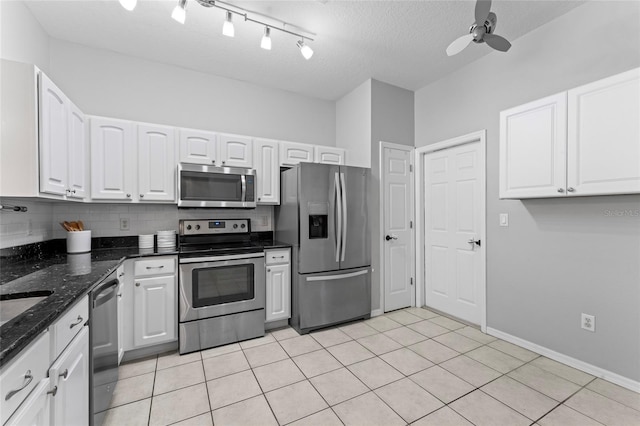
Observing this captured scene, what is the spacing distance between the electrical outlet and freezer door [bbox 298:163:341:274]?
2200 millimetres

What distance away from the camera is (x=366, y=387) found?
82.6 inches

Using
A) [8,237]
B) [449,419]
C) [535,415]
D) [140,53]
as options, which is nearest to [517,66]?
[535,415]

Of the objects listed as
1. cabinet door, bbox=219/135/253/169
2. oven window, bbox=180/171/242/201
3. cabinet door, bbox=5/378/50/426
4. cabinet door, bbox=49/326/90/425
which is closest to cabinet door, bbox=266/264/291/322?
oven window, bbox=180/171/242/201

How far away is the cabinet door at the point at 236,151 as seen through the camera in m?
3.10

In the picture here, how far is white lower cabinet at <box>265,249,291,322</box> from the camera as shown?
308cm

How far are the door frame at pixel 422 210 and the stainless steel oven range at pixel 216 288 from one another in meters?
2.15

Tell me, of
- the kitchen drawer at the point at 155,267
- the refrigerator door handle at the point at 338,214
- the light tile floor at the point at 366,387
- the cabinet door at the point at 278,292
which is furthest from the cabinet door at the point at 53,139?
the refrigerator door handle at the point at 338,214

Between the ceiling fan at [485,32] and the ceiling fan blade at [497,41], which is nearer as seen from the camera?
the ceiling fan at [485,32]

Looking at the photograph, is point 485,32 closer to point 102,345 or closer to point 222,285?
point 222,285

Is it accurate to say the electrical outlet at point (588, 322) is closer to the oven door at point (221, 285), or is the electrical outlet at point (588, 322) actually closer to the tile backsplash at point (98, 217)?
the oven door at point (221, 285)

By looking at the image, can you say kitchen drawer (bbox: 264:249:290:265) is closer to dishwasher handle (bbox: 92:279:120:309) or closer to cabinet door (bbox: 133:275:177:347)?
cabinet door (bbox: 133:275:177:347)

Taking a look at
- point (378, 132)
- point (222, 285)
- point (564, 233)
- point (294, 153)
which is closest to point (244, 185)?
point (294, 153)

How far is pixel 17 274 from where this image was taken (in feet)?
5.50

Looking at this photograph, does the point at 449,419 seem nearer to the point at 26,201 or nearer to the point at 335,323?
the point at 335,323
